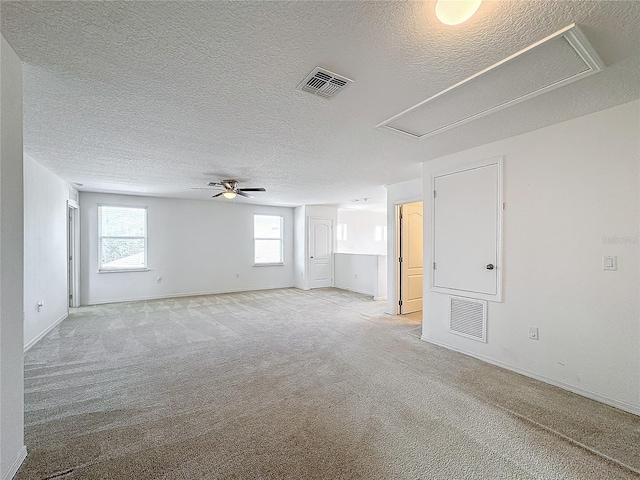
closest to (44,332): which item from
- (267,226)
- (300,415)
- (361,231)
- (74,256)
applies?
(74,256)

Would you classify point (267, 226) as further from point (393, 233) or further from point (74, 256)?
point (74, 256)

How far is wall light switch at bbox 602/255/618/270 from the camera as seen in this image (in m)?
2.39

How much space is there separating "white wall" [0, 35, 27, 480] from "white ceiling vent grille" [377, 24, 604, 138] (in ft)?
8.44

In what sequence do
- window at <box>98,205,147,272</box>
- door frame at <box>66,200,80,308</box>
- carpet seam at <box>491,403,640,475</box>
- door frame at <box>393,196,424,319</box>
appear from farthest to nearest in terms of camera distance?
window at <box>98,205,147,272</box>
door frame at <box>66,200,80,308</box>
door frame at <box>393,196,424,319</box>
carpet seam at <box>491,403,640,475</box>

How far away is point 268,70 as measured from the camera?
185 cm

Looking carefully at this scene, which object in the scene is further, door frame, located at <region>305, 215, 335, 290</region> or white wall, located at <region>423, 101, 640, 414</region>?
door frame, located at <region>305, 215, 335, 290</region>

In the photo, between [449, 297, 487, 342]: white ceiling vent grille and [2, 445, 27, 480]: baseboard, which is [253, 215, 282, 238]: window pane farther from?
[2, 445, 27, 480]: baseboard

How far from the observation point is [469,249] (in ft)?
11.3

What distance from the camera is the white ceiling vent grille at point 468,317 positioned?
331 cm

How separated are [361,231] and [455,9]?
31.6ft

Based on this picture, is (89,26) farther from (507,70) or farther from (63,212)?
(63,212)

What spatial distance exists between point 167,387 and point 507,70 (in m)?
3.72

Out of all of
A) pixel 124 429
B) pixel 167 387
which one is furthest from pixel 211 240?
pixel 124 429

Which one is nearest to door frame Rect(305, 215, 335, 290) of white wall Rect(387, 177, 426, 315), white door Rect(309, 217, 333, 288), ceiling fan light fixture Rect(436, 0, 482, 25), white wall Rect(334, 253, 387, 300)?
white door Rect(309, 217, 333, 288)
